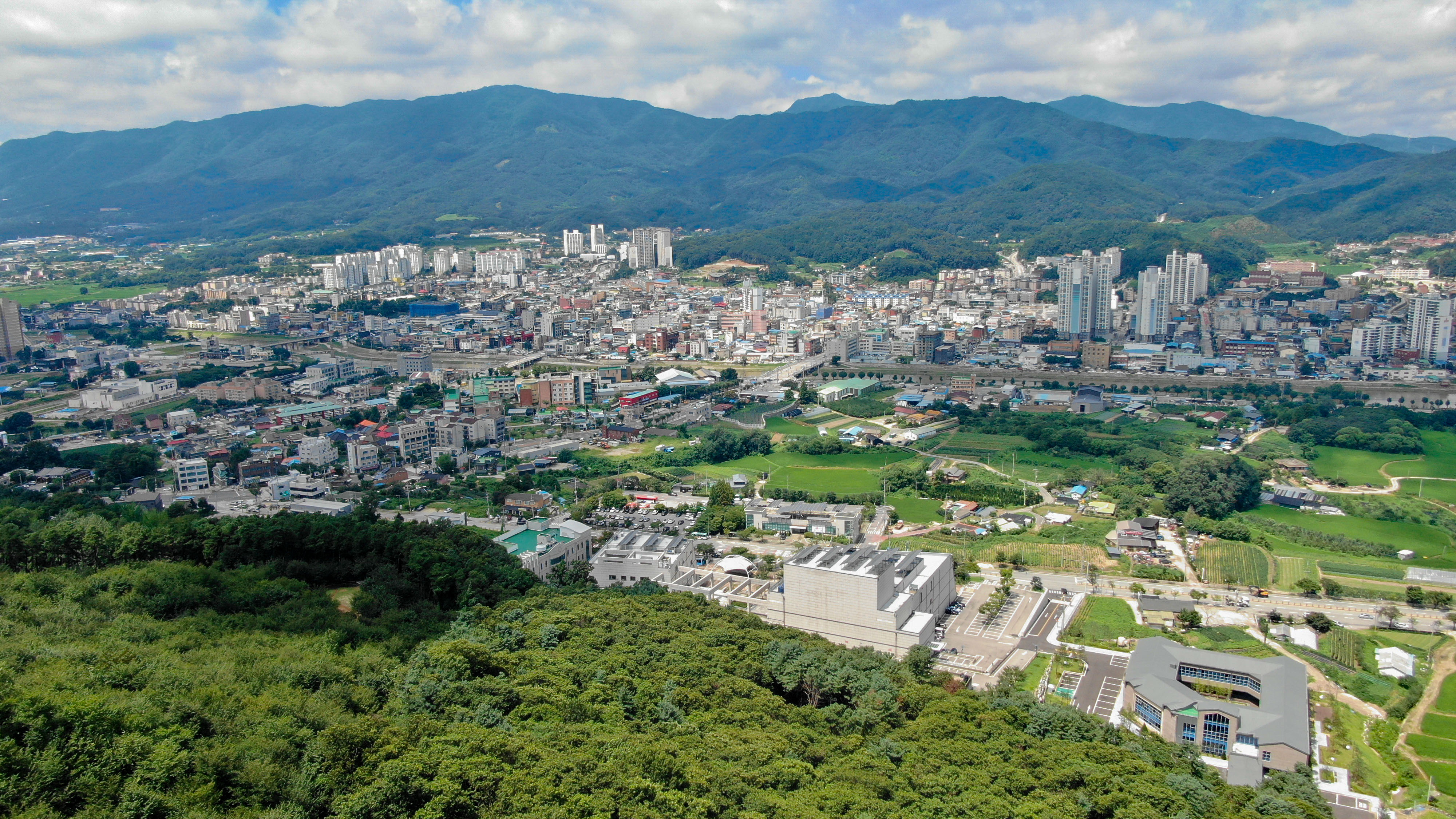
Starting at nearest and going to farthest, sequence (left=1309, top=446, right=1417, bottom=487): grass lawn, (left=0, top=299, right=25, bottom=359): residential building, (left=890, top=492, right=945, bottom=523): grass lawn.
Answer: (left=890, top=492, right=945, bottom=523): grass lawn → (left=1309, top=446, right=1417, bottom=487): grass lawn → (left=0, top=299, right=25, bottom=359): residential building

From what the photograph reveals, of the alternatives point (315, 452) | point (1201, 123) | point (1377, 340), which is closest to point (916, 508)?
point (315, 452)

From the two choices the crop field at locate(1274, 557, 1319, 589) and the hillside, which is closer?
the crop field at locate(1274, 557, 1319, 589)

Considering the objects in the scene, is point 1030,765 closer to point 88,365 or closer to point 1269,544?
point 1269,544

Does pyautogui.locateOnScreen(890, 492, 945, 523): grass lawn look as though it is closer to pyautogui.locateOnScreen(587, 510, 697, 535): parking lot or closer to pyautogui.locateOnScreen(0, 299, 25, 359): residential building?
pyautogui.locateOnScreen(587, 510, 697, 535): parking lot

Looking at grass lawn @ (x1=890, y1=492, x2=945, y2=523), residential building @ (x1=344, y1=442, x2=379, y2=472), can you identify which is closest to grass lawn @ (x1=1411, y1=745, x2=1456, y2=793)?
grass lawn @ (x1=890, y1=492, x2=945, y2=523)

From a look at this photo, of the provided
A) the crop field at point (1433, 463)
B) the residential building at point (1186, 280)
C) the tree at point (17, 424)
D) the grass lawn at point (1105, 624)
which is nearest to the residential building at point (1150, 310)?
the residential building at point (1186, 280)
